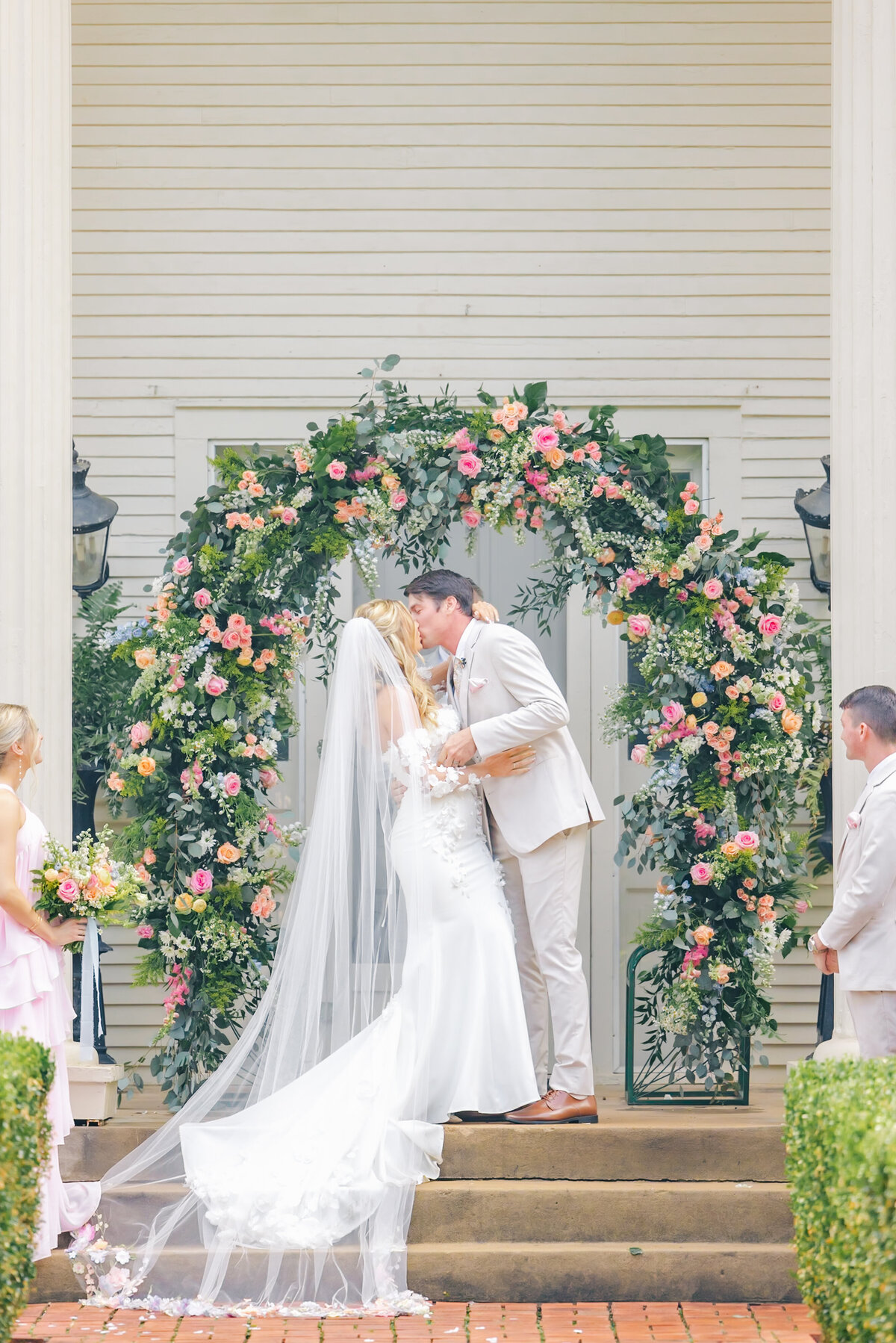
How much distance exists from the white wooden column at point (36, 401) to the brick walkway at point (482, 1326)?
184 cm

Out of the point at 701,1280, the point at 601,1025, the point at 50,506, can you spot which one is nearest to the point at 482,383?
the point at 50,506

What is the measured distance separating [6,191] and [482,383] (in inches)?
106

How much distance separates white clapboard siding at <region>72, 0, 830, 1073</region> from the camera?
7.58m

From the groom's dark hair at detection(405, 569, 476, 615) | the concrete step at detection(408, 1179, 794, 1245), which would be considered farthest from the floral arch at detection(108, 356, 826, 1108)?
the concrete step at detection(408, 1179, 794, 1245)

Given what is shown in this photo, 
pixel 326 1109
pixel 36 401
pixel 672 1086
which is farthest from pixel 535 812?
pixel 36 401

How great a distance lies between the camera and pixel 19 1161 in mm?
3547

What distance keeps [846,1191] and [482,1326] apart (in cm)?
179

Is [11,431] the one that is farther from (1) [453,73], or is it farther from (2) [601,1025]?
(2) [601,1025]

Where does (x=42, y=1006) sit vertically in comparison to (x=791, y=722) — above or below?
below

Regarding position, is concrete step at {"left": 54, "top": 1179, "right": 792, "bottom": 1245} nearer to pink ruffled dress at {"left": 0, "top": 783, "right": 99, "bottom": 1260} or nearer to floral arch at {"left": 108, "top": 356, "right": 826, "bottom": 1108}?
floral arch at {"left": 108, "top": 356, "right": 826, "bottom": 1108}

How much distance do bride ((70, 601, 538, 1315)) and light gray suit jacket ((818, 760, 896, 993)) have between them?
125 cm

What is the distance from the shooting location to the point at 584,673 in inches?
301

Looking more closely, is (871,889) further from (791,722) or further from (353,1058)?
(353,1058)

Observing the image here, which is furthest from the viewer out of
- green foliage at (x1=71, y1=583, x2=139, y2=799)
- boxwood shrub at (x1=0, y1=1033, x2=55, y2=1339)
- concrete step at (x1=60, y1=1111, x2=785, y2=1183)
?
green foliage at (x1=71, y1=583, x2=139, y2=799)
